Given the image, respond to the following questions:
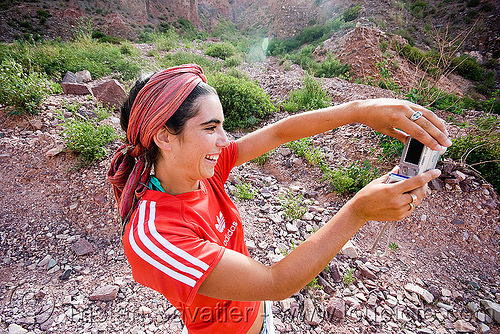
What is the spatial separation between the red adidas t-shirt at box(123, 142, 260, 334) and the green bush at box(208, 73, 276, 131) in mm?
4323

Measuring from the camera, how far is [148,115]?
108 centimetres

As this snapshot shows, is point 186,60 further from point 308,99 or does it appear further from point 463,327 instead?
point 463,327

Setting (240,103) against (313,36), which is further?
(313,36)

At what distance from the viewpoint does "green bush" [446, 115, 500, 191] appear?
3.80 m

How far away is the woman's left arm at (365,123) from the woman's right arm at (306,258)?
221 millimetres

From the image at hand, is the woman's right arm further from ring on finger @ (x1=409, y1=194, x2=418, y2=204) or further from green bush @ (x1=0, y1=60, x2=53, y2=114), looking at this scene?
green bush @ (x1=0, y1=60, x2=53, y2=114)

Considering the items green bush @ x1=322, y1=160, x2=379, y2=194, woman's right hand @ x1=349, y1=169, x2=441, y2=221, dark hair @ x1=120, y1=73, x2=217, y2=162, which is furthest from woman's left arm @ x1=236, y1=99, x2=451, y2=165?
green bush @ x1=322, y1=160, x2=379, y2=194

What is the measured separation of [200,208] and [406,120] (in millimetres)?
1044

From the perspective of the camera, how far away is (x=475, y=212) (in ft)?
11.4

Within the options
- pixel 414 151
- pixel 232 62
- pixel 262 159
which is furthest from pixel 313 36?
pixel 414 151

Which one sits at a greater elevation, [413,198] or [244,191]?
[413,198]

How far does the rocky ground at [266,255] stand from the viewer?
2191 millimetres

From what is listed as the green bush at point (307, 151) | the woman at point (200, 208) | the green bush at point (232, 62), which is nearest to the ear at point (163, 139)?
the woman at point (200, 208)

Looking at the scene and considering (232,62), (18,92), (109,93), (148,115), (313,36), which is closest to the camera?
(148,115)
